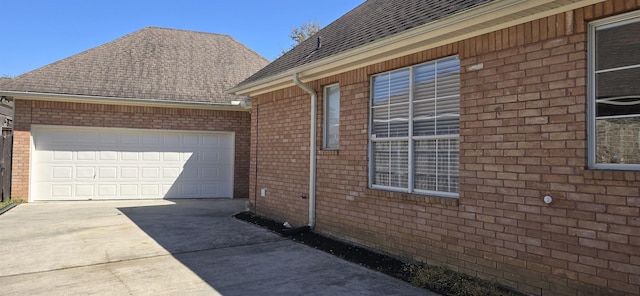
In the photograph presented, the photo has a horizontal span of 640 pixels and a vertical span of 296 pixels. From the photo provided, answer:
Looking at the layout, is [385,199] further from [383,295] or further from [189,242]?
[189,242]

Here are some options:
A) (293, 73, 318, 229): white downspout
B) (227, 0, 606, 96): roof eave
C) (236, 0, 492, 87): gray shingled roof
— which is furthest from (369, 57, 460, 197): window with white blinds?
(293, 73, 318, 229): white downspout

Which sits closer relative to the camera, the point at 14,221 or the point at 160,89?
the point at 14,221

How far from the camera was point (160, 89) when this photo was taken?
13727 mm

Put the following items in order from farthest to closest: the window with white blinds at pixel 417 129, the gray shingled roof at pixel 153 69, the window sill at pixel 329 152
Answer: the gray shingled roof at pixel 153 69
the window sill at pixel 329 152
the window with white blinds at pixel 417 129

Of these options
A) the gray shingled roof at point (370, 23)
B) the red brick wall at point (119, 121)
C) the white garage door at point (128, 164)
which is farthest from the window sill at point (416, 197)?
the white garage door at point (128, 164)

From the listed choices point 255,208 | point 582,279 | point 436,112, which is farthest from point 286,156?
point 582,279

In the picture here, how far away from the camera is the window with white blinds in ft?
18.1

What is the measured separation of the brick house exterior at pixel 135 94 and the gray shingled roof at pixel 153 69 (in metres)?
0.03

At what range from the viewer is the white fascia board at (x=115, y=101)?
1215cm

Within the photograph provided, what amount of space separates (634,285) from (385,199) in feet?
10.7

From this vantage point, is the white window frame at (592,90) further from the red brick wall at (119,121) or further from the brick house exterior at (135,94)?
the red brick wall at (119,121)

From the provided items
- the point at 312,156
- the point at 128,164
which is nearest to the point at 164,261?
the point at 312,156

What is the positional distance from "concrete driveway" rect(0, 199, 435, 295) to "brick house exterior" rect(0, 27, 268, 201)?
3770mm

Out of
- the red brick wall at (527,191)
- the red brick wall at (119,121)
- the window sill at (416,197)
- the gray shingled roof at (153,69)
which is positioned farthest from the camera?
the gray shingled roof at (153,69)
